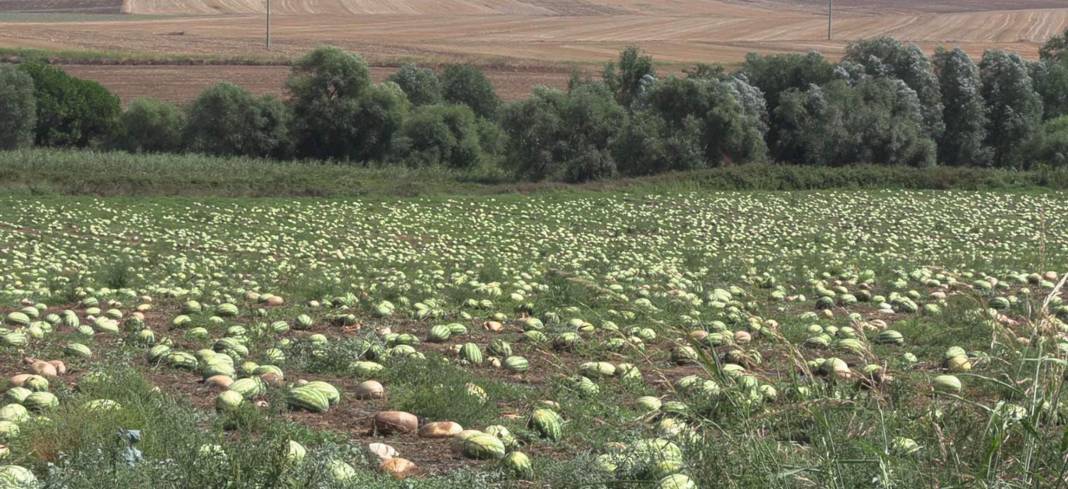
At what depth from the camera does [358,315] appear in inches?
466

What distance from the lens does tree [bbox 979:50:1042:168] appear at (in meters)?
52.9

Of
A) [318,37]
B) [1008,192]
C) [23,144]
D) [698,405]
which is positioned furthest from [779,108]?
[318,37]

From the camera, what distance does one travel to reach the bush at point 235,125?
5134 centimetres

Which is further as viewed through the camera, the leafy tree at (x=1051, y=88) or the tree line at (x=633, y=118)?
the leafy tree at (x=1051, y=88)

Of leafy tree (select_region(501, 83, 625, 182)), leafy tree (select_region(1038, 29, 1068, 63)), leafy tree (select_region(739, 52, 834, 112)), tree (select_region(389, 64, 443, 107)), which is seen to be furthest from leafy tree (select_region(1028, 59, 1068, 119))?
tree (select_region(389, 64, 443, 107))

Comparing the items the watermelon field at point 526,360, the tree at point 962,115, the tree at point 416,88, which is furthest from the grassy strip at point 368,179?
the tree at point 416,88

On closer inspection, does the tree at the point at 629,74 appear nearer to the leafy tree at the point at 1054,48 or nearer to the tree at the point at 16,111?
the tree at the point at 16,111

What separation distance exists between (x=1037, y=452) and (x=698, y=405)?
1857 millimetres

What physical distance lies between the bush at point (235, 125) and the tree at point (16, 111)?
21.4 ft

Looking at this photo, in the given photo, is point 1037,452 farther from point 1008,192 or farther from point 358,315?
point 1008,192

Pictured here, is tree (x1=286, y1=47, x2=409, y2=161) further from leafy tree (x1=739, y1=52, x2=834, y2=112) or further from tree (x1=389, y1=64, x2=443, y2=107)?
leafy tree (x1=739, y1=52, x2=834, y2=112)

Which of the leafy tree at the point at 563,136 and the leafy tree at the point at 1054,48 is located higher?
the leafy tree at the point at 1054,48

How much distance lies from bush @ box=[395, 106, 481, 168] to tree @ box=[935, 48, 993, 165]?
67.8 feet

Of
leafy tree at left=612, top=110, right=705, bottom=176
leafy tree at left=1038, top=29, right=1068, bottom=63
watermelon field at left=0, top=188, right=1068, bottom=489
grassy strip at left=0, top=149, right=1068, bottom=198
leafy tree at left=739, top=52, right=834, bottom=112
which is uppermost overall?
leafy tree at left=1038, top=29, right=1068, bottom=63
